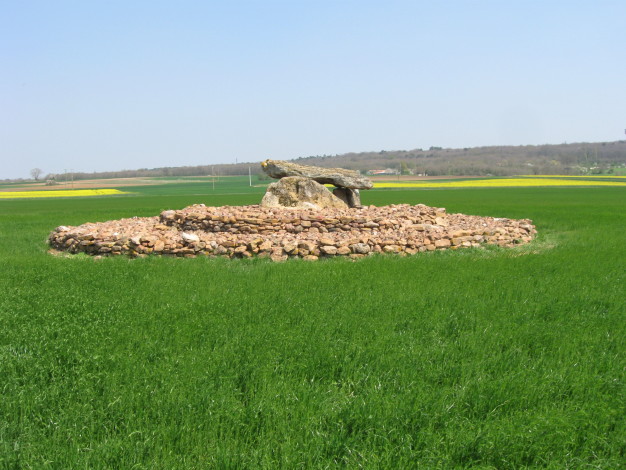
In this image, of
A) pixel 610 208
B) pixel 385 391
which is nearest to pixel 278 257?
pixel 385 391

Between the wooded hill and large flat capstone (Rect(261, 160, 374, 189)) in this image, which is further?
the wooded hill

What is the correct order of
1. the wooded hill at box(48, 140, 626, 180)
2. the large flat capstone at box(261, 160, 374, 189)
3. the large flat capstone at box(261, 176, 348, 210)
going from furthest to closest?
the wooded hill at box(48, 140, 626, 180), the large flat capstone at box(261, 160, 374, 189), the large flat capstone at box(261, 176, 348, 210)

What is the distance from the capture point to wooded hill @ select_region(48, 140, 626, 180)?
344 ft

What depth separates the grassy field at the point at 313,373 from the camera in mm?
4133

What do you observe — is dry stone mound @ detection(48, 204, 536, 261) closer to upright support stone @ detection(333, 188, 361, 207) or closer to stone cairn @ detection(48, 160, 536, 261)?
stone cairn @ detection(48, 160, 536, 261)

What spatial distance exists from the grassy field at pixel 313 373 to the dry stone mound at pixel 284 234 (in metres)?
3.89

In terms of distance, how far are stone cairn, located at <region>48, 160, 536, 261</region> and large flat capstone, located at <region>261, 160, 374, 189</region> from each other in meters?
Answer: 0.77

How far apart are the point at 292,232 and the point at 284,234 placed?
54cm

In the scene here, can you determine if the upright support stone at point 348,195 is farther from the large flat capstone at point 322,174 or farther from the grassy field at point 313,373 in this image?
the grassy field at point 313,373

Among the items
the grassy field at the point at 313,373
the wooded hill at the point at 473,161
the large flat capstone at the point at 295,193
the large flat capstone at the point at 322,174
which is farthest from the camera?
the wooded hill at the point at 473,161

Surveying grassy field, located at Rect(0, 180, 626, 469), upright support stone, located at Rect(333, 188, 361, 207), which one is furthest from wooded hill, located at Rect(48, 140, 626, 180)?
grassy field, located at Rect(0, 180, 626, 469)

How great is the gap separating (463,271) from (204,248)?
6.62 metres

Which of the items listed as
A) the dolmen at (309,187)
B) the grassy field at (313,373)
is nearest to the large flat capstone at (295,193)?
the dolmen at (309,187)

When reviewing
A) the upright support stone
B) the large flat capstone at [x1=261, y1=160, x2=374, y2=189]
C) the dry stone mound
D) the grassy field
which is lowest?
the grassy field
